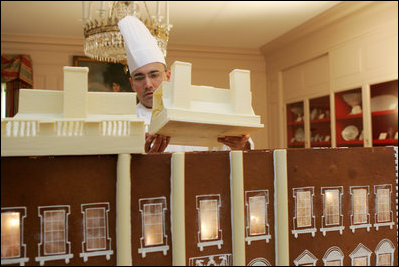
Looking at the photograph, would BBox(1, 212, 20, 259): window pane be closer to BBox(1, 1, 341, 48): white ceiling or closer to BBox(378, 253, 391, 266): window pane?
BBox(378, 253, 391, 266): window pane

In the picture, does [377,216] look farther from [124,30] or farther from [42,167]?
[124,30]

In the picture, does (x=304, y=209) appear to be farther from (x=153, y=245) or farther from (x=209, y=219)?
(x=153, y=245)

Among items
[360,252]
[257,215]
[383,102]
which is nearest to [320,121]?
[383,102]

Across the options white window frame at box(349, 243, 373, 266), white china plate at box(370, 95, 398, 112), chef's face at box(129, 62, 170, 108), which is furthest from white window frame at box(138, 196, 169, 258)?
white china plate at box(370, 95, 398, 112)

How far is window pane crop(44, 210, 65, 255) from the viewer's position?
0.59 metres

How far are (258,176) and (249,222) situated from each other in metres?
0.08

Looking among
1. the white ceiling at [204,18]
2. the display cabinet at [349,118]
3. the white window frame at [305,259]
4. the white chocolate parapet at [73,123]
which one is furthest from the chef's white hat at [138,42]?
the display cabinet at [349,118]

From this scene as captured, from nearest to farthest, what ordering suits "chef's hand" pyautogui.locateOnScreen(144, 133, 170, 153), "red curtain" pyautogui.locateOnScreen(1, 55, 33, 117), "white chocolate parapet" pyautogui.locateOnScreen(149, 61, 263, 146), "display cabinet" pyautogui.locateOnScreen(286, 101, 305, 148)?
"white chocolate parapet" pyautogui.locateOnScreen(149, 61, 263, 146) < "chef's hand" pyautogui.locateOnScreen(144, 133, 170, 153) < "red curtain" pyautogui.locateOnScreen(1, 55, 33, 117) < "display cabinet" pyautogui.locateOnScreen(286, 101, 305, 148)

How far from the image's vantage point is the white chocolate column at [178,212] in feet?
2.05

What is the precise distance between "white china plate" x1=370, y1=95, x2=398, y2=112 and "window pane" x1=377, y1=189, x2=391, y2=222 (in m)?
2.58

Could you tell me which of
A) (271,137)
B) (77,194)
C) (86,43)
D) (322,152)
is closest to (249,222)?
A: (322,152)

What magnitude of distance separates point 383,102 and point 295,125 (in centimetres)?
140

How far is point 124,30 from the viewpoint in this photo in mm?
1189

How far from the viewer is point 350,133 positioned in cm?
359
